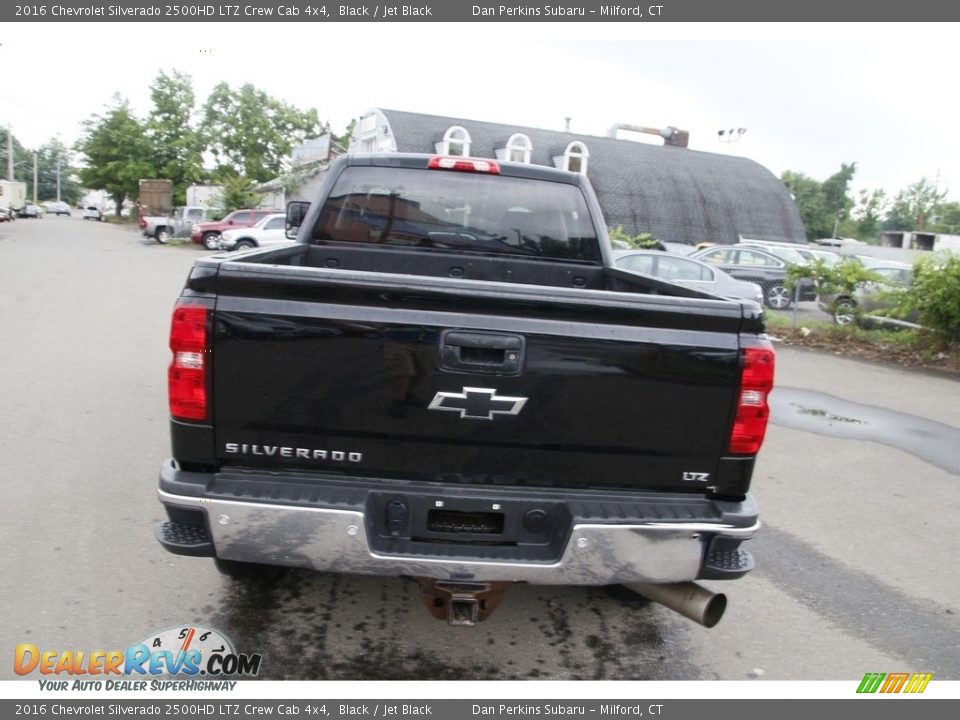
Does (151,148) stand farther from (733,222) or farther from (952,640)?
(952,640)

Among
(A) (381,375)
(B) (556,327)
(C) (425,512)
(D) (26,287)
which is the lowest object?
(D) (26,287)

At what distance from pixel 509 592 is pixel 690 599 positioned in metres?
1.29

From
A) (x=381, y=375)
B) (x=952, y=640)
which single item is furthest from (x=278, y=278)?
(x=952, y=640)

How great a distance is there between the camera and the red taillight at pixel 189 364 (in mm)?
2764

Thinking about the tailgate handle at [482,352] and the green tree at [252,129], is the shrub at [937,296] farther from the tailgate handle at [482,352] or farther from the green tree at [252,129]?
the green tree at [252,129]

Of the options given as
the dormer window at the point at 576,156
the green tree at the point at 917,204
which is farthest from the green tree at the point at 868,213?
the dormer window at the point at 576,156

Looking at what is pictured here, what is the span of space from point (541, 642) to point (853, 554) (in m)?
2.53

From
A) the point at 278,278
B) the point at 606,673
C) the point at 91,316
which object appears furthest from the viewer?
the point at 91,316

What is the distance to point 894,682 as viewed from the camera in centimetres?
350

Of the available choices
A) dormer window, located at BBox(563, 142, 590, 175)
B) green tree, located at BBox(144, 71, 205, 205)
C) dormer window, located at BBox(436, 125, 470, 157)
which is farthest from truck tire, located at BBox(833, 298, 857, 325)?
green tree, located at BBox(144, 71, 205, 205)

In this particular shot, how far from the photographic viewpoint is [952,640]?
12.8ft

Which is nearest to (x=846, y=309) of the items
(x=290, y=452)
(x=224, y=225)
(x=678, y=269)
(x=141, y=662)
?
(x=678, y=269)

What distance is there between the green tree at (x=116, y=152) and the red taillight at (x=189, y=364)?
6144 cm

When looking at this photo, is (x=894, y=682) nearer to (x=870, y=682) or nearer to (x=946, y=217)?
(x=870, y=682)
